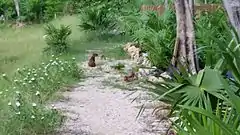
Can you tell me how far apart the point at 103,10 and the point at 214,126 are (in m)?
11.6

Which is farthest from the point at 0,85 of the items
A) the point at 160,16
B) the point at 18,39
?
the point at 18,39

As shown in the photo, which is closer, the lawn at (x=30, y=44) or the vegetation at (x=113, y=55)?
the vegetation at (x=113, y=55)

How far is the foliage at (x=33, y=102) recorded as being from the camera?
13.8 ft

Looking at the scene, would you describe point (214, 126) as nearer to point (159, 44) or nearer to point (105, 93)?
Result: point (105, 93)

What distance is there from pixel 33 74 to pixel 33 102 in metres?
0.93

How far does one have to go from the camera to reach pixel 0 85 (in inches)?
254

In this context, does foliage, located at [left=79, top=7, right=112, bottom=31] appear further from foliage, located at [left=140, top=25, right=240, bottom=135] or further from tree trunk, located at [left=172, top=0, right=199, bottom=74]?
foliage, located at [left=140, top=25, right=240, bottom=135]

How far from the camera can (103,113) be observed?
17.6 ft

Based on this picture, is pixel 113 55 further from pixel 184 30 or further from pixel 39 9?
pixel 39 9

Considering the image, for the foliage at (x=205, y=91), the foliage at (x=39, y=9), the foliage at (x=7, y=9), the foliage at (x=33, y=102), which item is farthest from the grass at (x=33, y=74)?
the foliage at (x=205, y=91)

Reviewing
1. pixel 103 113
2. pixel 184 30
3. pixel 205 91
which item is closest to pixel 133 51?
pixel 184 30

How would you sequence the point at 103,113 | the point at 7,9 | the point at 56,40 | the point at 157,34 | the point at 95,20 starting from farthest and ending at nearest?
the point at 7,9, the point at 95,20, the point at 56,40, the point at 157,34, the point at 103,113

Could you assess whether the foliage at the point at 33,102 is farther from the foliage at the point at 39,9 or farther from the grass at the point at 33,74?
the foliage at the point at 39,9

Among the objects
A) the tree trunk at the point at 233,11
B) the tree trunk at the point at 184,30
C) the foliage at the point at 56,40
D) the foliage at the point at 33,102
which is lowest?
the foliage at the point at 56,40
